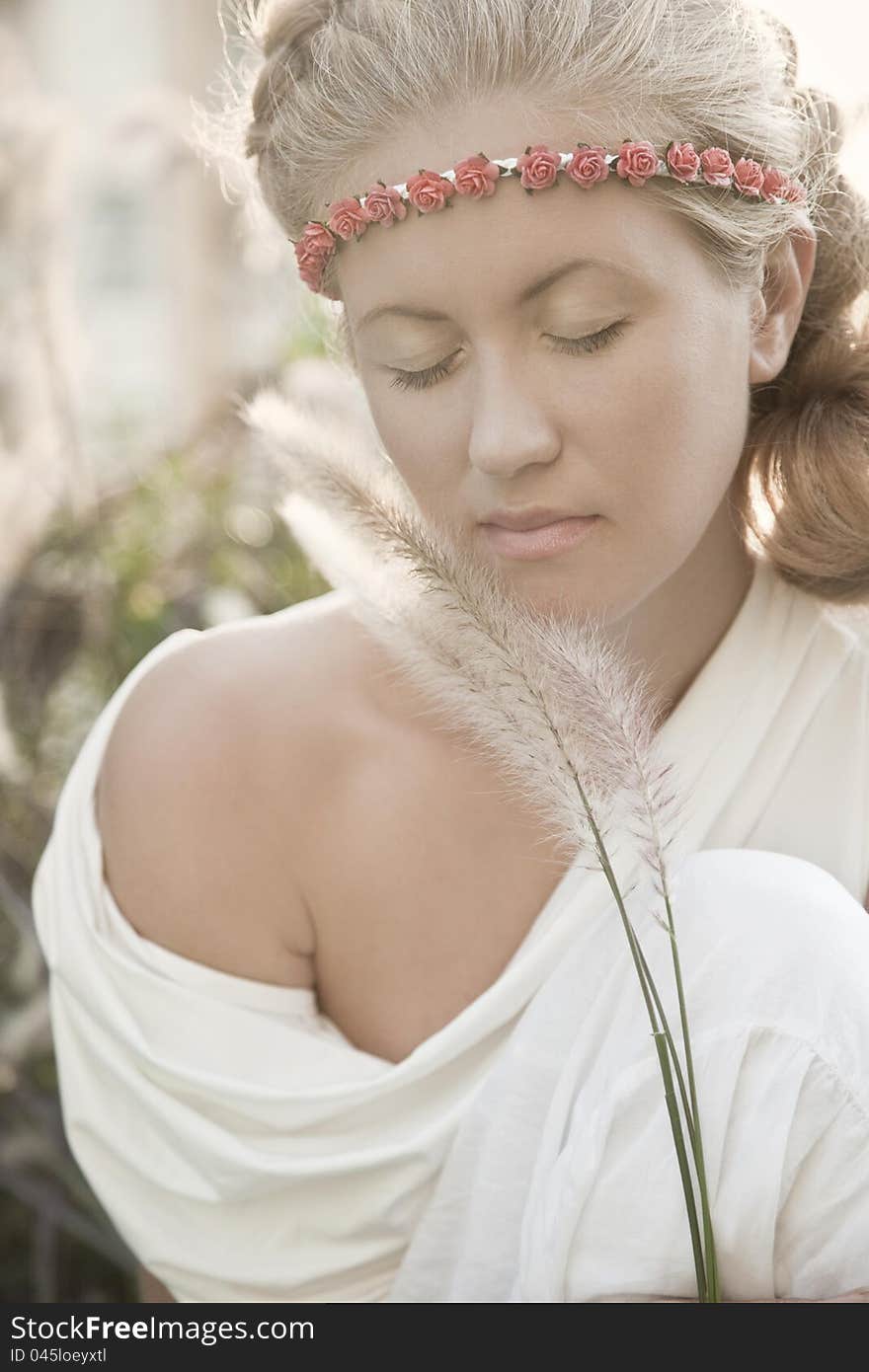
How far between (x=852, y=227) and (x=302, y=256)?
60cm

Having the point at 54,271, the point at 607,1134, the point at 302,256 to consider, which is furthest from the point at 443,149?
the point at 54,271

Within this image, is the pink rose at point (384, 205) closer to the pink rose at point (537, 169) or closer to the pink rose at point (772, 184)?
the pink rose at point (537, 169)

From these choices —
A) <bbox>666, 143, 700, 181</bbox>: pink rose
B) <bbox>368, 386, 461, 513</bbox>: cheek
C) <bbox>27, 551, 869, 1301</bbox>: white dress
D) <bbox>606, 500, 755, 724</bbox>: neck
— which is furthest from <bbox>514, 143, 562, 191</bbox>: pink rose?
<bbox>27, 551, 869, 1301</bbox>: white dress

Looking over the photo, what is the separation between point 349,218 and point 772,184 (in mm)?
412

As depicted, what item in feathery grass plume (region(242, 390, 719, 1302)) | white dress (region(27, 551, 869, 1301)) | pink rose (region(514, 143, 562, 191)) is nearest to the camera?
feathery grass plume (region(242, 390, 719, 1302))

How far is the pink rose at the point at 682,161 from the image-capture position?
1.34 m

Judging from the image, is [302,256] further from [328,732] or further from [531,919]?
[531,919]

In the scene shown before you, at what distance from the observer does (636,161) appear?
1312 mm

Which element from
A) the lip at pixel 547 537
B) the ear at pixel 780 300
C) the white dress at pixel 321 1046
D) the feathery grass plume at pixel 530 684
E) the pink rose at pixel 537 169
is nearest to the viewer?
the feathery grass plume at pixel 530 684

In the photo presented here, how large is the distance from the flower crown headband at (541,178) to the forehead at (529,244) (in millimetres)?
11

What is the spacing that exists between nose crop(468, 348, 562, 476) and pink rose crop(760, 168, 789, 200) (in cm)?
32

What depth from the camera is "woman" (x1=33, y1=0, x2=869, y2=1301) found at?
138cm

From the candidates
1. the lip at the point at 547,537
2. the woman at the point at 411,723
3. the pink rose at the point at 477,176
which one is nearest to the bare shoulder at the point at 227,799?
the woman at the point at 411,723

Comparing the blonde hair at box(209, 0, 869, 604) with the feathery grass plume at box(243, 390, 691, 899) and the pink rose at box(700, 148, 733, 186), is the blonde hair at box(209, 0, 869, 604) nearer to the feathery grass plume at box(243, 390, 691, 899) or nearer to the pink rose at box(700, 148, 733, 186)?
the pink rose at box(700, 148, 733, 186)
